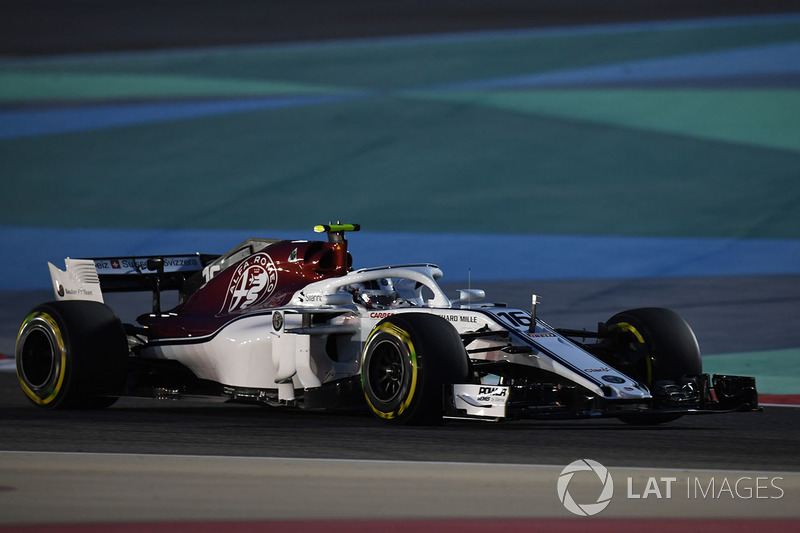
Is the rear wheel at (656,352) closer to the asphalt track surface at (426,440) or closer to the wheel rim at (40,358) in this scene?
the asphalt track surface at (426,440)

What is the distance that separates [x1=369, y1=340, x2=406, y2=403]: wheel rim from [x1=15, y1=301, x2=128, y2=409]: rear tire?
2512 mm

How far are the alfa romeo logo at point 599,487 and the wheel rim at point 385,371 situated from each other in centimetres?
218

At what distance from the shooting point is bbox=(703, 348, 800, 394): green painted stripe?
12969 mm

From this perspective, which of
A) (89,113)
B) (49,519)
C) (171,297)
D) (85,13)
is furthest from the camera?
(85,13)

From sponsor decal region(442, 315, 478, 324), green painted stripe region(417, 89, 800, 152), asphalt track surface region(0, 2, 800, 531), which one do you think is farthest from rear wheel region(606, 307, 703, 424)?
green painted stripe region(417, 89, 800, 152)

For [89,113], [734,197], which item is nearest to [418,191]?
[734,197]

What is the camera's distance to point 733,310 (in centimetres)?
1675

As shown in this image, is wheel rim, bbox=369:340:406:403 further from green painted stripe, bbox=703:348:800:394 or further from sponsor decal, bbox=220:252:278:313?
green painted stripe, bbox=703:348:800:394

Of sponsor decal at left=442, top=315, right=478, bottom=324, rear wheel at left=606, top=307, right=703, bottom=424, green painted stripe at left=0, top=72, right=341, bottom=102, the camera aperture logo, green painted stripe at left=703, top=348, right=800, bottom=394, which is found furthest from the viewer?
green painted stripe at left=0, top=72, right=341, bottom=102

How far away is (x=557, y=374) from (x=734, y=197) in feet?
44.5

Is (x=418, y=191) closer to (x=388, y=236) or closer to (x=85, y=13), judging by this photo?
(x=388, y=236)

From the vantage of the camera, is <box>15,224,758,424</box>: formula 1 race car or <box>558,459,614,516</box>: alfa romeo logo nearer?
<box>558,459,614,516</box>: alfa romeo logo

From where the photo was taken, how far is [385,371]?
9.91m

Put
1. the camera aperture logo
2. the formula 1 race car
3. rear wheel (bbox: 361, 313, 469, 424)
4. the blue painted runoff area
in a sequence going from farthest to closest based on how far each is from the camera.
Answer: the blue painted runoff area → the formula 1 race car → rear wheel (bbox: 361, 313, 469, 424) → the camera aperture logo
